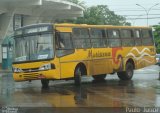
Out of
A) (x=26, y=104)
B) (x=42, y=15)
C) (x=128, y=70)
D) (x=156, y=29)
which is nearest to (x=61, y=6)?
(x=42, y=15)

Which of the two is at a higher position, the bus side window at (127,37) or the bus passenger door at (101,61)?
the bus side window at (127,37)

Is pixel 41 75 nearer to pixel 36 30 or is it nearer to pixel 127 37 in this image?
pixel 36 30

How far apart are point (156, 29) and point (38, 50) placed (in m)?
77.0

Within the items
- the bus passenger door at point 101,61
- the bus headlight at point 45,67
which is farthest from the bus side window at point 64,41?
the bus passenger door at point 101,61

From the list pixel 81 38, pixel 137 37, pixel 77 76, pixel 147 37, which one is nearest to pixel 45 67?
pixel 77 76

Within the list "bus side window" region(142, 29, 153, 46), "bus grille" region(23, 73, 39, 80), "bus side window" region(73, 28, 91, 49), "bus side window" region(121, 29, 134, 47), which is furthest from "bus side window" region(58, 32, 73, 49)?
"bus side window" region(142, 29, 153, 46)

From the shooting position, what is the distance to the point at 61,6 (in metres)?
51.8

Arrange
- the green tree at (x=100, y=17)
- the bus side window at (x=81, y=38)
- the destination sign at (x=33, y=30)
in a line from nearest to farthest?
the destination sign at (x=33, y=30) → the bus side window at (x=81, y=38) → the green tree at (x=100, y=17)

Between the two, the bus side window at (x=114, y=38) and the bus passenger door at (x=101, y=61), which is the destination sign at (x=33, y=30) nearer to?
the bus passenger door at (x=101, y=61)

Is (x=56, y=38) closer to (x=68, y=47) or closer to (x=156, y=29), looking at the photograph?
(x=68, y=47)

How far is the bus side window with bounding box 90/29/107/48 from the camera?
2300 cm

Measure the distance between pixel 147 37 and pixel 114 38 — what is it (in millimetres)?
3727

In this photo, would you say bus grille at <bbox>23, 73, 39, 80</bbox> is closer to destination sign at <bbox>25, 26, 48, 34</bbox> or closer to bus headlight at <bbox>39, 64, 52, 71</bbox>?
bus headlight at <bbox>39, 64, 52, 71</bbox>

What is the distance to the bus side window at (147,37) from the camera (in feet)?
90.1
